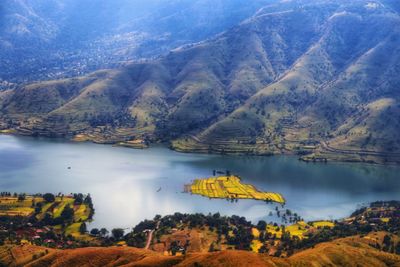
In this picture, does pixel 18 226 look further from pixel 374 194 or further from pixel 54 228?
pixel 374 194

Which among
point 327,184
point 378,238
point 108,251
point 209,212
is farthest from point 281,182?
point 108,251

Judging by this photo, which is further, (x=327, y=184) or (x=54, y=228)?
(x=327, y=184)

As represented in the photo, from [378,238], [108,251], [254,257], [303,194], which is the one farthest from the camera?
[303,194]

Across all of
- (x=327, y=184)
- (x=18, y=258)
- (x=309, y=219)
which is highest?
(x=327, y=184)

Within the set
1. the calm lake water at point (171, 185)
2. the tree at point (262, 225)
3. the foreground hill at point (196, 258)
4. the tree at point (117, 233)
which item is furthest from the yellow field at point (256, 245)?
the tree at point (117, 233)

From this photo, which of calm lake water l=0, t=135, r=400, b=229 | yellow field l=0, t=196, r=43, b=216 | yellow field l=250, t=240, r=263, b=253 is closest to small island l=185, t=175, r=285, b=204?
calm lake water l=0, t=135, r=400, b=229

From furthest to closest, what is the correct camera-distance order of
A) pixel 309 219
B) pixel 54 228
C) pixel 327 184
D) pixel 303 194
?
1. pixel 327 184
2. pixel 303 194
3. pixel 309 219
4. pixel 54 228

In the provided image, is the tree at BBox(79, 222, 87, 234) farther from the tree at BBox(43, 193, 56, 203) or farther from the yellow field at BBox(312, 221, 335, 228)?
the yellow field at BBox(312, 221, 335, 228)
